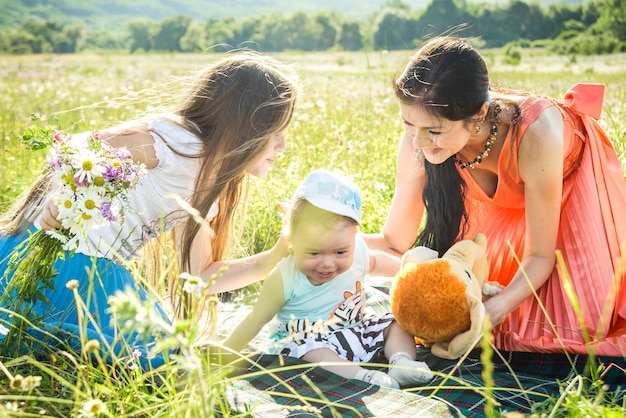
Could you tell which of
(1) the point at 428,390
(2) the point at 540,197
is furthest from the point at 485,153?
(1) the point at 428,390

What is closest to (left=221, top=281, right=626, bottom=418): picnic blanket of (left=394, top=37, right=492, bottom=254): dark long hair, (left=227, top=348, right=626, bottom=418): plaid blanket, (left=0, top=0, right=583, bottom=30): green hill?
(left=227, top=348, right=626, bottom=418): plaid blanket

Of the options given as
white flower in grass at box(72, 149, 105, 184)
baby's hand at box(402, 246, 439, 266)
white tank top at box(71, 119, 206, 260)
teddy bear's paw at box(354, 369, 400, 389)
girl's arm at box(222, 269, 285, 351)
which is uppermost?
white flower in grass at box(72, 149, 105, 184)

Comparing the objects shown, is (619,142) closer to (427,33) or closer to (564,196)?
(564,196)

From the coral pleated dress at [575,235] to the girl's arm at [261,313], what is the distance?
850 millimetres

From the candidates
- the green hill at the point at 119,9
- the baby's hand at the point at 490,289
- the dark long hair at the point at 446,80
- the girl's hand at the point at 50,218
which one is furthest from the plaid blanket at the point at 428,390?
the green hill at the point at 119,9

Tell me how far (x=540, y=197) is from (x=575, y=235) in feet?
0.84

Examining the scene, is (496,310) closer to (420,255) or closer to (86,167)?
(420,255)

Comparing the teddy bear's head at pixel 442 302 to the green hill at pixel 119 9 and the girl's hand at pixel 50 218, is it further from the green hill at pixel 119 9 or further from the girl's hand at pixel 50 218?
the green hill at pixel 119 9

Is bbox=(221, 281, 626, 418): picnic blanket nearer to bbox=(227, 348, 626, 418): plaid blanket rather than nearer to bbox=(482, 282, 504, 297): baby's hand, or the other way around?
bbox=(227, 348, 626, 418): plaid blanket

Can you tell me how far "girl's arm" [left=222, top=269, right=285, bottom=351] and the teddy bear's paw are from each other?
0.42 metres

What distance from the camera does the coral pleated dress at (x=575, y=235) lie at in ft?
8.18

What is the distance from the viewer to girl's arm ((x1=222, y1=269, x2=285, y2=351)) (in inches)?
97.3

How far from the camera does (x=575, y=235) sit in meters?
2.65

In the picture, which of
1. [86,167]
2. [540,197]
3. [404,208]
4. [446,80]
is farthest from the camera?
[404,208]
